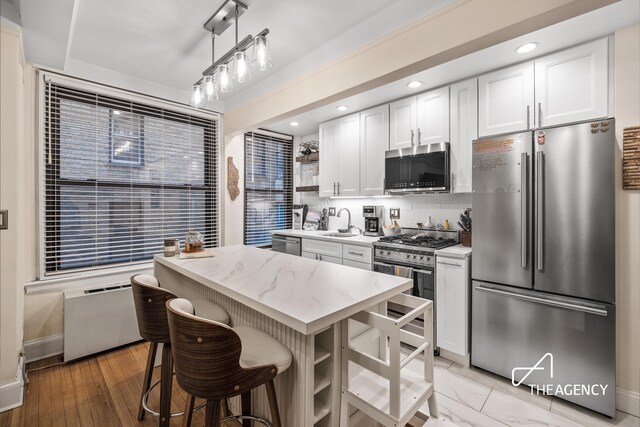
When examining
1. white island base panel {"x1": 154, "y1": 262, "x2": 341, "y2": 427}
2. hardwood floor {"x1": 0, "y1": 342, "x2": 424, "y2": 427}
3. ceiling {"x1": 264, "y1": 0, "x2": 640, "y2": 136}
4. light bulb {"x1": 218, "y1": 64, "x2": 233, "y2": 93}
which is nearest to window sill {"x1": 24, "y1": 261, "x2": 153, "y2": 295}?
hardwood floor {"x1": 0, "y1": 342, "x2": 424, "y2": 427}

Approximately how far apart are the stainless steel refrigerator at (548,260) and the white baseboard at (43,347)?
354 centimetres

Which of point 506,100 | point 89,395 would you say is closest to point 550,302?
point 506,100

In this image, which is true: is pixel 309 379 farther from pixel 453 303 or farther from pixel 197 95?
pixel 197 95

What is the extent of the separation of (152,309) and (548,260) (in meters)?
2.51

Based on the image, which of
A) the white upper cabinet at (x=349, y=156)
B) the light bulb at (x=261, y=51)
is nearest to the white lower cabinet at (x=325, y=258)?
the white upper cabinet at (x=349, y=156)

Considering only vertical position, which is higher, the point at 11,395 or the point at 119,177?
the point at 119,177

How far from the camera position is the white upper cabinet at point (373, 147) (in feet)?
10.8

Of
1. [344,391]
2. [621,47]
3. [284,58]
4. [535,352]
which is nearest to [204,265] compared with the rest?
[344,391]

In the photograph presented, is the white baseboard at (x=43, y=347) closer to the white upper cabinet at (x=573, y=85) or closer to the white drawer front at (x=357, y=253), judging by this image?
the white drawer front at (x=357, y=253)

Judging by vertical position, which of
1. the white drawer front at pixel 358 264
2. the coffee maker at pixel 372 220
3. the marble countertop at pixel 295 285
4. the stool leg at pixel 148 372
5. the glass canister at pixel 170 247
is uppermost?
the coffee maker at pixel 372 220

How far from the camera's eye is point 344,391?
1.29 m

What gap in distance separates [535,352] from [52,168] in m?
4.11

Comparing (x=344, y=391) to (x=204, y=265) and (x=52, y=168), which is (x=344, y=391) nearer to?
(x=204, y=265)

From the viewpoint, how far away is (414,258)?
8.86 ft
